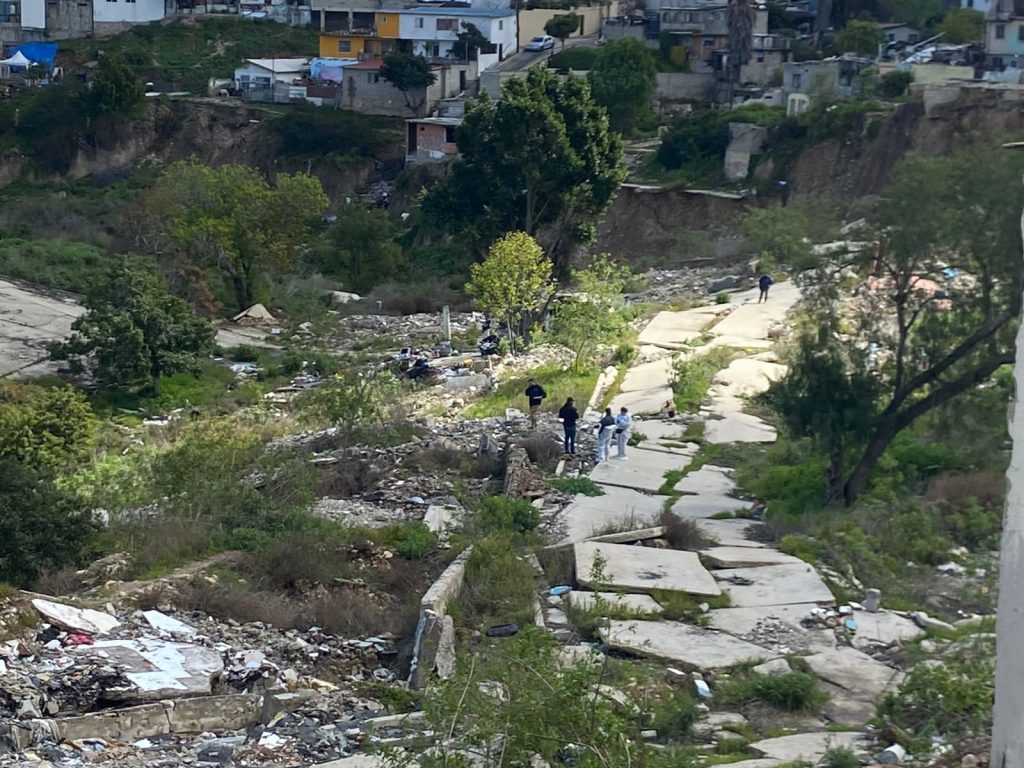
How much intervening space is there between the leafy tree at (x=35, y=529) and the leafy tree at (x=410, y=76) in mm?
39799

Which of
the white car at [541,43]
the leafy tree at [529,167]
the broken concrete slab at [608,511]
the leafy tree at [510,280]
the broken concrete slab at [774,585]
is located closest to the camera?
the broken concrete slab at [774,585]

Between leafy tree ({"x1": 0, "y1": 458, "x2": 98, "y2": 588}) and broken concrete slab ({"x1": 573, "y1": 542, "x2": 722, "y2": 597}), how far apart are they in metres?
3.86

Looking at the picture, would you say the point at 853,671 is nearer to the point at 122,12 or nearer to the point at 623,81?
the point at 623,81

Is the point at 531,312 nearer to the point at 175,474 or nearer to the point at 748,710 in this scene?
the point at 175,474

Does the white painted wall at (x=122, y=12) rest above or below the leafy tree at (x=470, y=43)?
above

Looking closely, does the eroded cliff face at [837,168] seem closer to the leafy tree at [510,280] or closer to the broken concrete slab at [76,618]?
the leafy tree at [510,280]

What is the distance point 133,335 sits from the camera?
79.8ft

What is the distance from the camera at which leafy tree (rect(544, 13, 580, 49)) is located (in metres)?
55.0

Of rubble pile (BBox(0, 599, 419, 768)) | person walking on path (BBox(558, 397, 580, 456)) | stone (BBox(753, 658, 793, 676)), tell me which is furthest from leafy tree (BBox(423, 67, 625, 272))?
stone (BBox(753, 658, 793, 676))

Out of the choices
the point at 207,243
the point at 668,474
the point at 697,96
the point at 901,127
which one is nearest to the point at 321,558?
the point at 668,474

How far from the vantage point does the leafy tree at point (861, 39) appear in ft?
153

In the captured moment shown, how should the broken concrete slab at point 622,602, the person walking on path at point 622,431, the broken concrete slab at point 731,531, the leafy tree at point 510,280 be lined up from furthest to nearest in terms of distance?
1. the leafy tree at point 510,280
2. the person walking on path at point 622,431
3. the broken concrete slab at point 731,531
4. the broken concrete slab at point 622,602

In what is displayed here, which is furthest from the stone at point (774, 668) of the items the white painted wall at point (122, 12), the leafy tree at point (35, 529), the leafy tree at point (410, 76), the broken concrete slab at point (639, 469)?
the white painted wall at point (122, 12)

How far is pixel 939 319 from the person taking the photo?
532 inches
